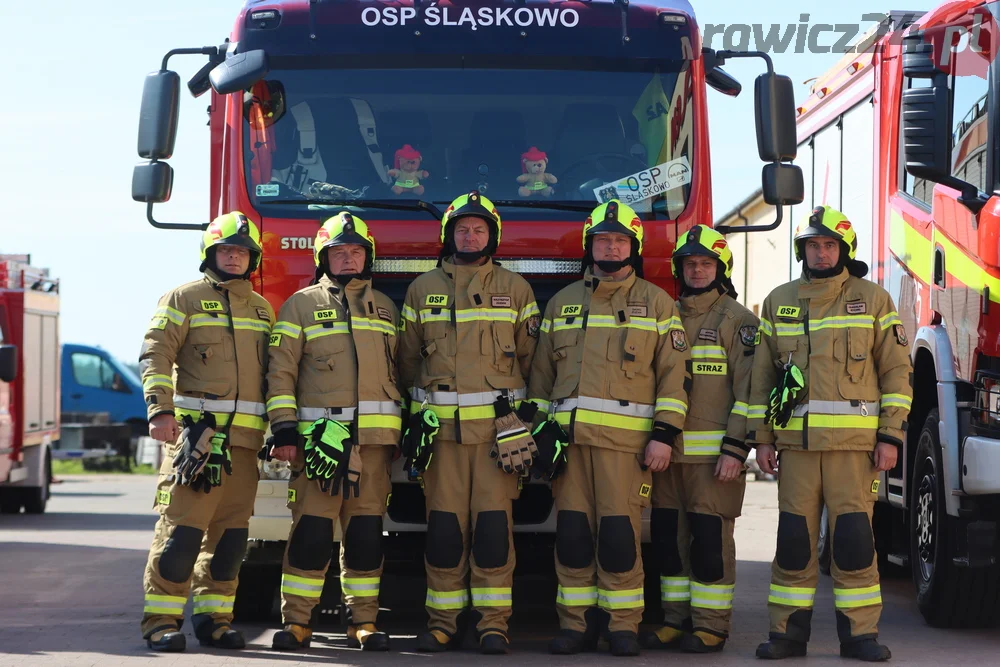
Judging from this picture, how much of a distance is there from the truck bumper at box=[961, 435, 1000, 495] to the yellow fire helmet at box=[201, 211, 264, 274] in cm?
358

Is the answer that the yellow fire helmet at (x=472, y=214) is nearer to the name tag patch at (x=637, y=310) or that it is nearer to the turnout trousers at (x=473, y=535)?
the name tag patch at (x=637, y=310)

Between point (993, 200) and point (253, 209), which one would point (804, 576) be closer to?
point (993, 200)

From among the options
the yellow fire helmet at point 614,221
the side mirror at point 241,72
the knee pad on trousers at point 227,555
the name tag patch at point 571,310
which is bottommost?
the knee pad on trousers at point 227,555

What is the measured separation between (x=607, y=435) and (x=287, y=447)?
1.51 m

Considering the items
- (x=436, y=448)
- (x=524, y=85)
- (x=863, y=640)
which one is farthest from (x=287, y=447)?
(x=863, y=640)

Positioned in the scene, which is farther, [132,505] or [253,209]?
[132,505]

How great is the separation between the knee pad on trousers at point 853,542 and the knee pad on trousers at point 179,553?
303 cm

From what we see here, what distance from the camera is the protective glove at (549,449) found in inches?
265

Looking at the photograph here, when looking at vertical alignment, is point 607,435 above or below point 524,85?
below

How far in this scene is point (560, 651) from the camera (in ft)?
22.1

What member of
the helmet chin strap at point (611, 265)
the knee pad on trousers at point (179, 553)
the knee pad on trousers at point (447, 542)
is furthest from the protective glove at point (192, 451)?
the helmet chin strap at point (611, 265)

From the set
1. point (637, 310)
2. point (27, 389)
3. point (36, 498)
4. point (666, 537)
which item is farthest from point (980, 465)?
point (36, 498)

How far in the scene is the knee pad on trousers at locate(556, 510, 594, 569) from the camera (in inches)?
267

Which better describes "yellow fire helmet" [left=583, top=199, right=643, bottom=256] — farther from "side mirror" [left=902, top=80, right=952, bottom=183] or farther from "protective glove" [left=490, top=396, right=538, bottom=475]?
"side mirror" [left=902, top=80, right=952, bottom=183]
